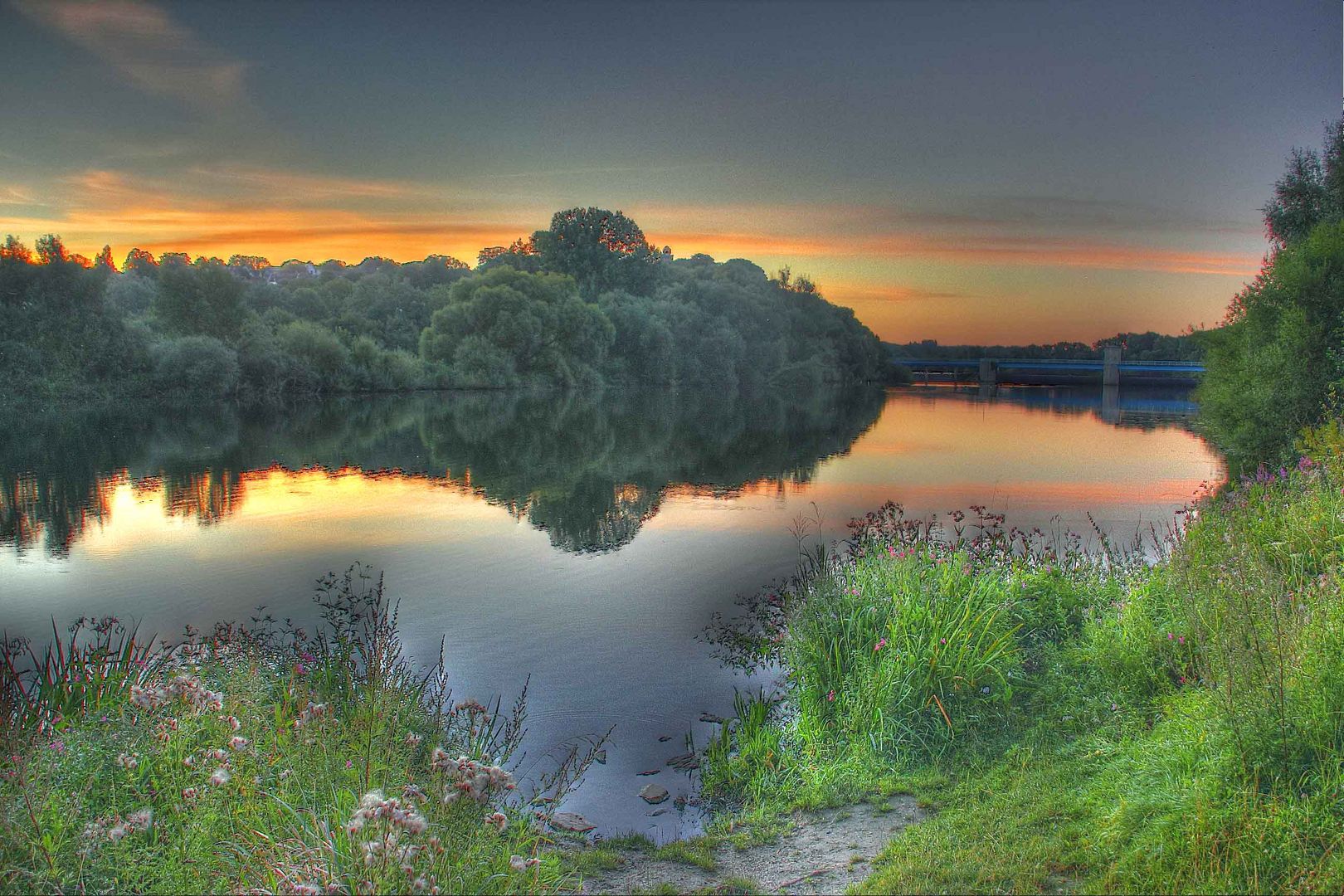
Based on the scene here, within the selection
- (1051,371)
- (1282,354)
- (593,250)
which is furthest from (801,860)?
(1051,371)

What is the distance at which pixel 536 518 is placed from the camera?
21828mm

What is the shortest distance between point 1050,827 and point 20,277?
63032 mm

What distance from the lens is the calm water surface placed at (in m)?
11.2

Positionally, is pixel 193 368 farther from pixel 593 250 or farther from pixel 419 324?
pixel 593 250

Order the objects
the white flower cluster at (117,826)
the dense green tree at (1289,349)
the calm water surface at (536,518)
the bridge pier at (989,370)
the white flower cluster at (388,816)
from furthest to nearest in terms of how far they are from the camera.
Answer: the bridge pier at (989,370)
the dense green tree at (1289,349)
the calm water surface at (536,518)
the white flower cluster at (117,826)
the white flower cluster at (388,816)

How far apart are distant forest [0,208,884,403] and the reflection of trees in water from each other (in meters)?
7.76

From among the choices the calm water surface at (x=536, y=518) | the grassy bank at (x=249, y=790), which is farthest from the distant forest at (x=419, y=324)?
the grassy bank at (x=249, y=790)

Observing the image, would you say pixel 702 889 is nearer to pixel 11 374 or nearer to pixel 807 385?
pixel 11 374

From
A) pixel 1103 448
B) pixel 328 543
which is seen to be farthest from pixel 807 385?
pixel 328 543

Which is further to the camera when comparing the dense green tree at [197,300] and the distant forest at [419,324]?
the dense green tree at [197,300]

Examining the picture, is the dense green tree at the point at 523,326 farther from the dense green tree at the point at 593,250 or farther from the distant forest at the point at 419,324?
the dense green tree at the point at 593,250

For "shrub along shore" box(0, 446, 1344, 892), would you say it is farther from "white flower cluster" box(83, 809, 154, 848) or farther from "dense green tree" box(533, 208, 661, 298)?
"dense green tree" box(533, 208, 661, 298)

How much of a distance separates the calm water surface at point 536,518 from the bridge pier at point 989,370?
69986mm

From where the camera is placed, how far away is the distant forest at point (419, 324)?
53.2 metres
